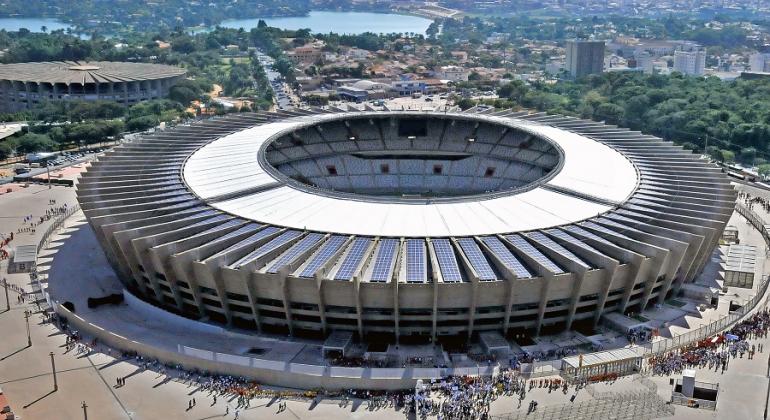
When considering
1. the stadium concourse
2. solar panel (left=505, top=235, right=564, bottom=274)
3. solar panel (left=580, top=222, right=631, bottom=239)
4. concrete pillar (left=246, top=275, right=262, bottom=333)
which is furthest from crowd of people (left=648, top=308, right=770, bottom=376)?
concrete pillar (left=246, top=275, right=262, bottom=333)

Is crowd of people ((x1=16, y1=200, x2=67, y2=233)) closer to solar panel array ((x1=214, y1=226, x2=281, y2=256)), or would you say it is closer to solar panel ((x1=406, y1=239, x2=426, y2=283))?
solar panel array ((x1=214, y1=226, x2=281, y2=256))

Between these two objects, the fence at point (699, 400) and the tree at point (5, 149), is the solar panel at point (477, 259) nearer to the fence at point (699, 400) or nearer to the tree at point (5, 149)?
the fence at point (699, 400)

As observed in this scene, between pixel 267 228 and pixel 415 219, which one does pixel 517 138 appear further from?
pixel 267 228

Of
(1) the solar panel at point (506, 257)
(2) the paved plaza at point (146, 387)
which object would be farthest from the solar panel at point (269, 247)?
(1) the solar panel at point (506, 257)

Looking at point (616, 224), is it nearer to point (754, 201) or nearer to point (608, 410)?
point (608, 410)

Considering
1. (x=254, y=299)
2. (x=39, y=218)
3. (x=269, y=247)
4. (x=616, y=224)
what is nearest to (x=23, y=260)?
(x=39, y=218)

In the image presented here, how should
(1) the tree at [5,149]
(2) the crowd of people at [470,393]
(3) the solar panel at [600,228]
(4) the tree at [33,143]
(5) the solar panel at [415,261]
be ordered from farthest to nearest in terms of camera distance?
(4) the tree at [33,143] → (1) the tree at [5,149] → (3) the solar panel at [600,228] → (5) the solar panel at [415,261] → (2) the crowd of people at [470,393]
